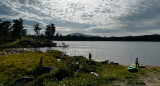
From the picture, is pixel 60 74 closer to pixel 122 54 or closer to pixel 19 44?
pixel 122 54

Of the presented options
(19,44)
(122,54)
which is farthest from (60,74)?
(19,44)

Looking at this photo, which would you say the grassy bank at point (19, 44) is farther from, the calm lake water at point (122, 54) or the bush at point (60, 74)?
the bush at point (60, 74)

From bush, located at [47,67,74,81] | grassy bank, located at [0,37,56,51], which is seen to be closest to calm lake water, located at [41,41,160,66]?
grassy bank, located at [0,37,56,51]

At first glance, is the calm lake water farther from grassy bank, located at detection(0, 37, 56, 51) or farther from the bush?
the bush

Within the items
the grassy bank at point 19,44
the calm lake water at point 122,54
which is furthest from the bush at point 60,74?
the grassy bank at point 19,44

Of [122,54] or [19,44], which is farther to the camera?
[19,44]

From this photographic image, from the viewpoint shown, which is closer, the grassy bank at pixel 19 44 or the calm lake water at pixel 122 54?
the calm lake water at pixel 122 54

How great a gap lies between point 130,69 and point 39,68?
634 inches

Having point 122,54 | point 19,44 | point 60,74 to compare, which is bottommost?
point 122,54

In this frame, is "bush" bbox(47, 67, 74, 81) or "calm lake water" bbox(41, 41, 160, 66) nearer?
"bush" bbox(47, 67, 74, 81)

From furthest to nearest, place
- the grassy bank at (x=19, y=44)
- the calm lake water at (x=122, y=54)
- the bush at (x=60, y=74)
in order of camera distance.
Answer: the grassy bank at (x=19, y=44) < the calm lake water at (x=122, y=54) < the bush at (x=60, y=74)

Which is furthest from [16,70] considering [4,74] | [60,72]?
[60,72]

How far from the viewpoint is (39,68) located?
20.2 meters

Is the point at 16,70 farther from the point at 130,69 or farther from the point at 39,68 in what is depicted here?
the point at 130,69
